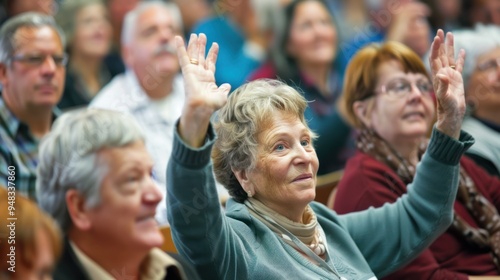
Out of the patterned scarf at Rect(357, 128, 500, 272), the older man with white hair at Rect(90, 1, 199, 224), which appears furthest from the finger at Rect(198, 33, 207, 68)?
the older man with white hair at Rect(90, 1, 199, 224)

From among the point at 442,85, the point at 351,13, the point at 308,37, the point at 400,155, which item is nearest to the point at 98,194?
the point at 442,85

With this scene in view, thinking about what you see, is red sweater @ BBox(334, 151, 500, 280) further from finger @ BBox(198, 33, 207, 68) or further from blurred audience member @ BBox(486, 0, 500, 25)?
blurred audience member @ BBox(486, 0, 500, 25)

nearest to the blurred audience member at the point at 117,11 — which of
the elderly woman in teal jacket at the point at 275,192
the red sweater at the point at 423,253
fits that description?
the red sweater at the point at 423,253

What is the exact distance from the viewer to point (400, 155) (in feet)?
9.21

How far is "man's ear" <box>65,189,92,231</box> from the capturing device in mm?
1653

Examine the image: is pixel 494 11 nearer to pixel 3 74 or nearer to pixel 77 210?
pixel 3 74

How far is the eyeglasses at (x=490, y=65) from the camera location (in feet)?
11.3

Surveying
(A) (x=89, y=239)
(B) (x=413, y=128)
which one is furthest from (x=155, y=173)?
(A) (x=89, y=239)

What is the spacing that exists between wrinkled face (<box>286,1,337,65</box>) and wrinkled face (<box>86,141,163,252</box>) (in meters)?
2.80

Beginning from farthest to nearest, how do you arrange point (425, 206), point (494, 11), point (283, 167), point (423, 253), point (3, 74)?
point (494, 11) → point (3, 74) → point (423, 253) → point (425, 206) → point (283, 167)

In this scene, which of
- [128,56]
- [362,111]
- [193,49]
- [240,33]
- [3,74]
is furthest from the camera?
[240,33]

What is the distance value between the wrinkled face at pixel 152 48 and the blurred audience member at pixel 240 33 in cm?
55

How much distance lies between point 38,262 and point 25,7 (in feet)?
9.82

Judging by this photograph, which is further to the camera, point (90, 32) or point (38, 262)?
point (90, 32)
